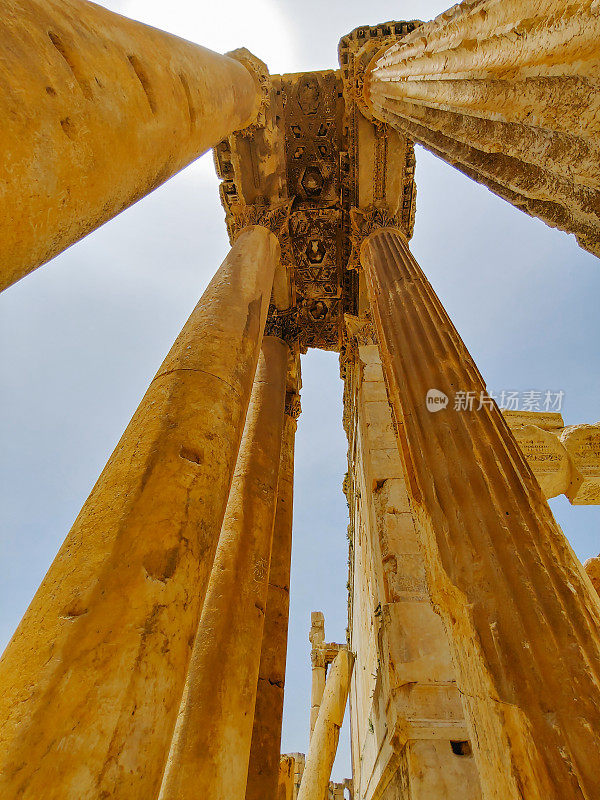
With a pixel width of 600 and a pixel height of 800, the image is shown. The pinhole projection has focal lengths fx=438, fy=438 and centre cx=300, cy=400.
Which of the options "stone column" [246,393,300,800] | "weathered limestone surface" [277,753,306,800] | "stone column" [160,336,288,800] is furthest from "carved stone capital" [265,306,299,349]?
"weathered limestone surface" [277,753,306,800]

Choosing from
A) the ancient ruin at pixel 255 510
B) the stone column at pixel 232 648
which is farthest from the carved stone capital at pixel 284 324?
the ancient ruin at pixel 255 510

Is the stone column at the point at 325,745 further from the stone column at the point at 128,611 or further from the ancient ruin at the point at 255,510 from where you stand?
the stone column at the point at 128,611

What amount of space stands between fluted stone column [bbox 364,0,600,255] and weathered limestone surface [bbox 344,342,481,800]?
3548mm

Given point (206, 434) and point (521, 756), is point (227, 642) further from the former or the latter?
point (521, 756)

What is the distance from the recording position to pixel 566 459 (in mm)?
8781

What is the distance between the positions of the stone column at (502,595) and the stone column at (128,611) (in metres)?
1.38

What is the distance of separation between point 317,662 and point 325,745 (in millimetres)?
8264

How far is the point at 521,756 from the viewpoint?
165cm

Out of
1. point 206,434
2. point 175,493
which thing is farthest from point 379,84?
point 175,493

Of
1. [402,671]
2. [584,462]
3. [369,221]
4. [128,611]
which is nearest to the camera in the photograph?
[128,611]

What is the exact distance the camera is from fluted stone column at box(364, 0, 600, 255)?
5.75 feet

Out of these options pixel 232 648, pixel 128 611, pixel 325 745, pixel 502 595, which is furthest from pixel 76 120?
pixel 325 745

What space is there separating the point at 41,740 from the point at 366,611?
5646 millimetres

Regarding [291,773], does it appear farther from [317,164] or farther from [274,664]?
[317,164]
